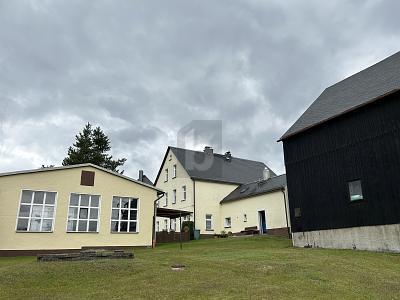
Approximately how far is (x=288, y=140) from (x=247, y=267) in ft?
40.2

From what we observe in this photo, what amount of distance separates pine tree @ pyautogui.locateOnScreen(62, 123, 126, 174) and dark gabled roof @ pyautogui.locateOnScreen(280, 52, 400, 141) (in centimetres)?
3498

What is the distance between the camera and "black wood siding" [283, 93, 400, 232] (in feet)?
52.2

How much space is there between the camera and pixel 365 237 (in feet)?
54.2

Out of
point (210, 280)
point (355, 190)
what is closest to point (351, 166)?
point (355, 190)

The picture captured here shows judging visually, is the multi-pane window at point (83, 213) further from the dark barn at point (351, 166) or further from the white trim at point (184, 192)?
the white trim at point (184, 192)

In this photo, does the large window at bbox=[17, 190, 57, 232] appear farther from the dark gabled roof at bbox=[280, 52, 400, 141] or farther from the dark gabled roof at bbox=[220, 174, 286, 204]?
the dark gabled roof at bbox=[220, 174, 286, 204]

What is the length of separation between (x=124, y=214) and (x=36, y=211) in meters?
5.23

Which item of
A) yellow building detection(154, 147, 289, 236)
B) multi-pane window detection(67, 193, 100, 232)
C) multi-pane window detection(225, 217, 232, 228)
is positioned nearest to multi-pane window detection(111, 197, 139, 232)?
multi-pane window detection(67, 193, 100, 232)

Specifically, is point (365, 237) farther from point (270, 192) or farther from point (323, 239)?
point (270, 192)

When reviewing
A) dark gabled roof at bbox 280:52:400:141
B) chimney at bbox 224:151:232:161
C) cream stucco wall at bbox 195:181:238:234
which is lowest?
cream stucco wall at bbox 195:181:238:234

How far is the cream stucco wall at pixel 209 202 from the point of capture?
35062mm

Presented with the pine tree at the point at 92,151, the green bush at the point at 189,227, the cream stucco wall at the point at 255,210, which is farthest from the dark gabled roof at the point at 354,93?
the pine tree at the point at 92,151

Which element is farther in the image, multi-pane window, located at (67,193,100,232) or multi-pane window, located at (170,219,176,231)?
multi-pane window, located at (170,219,176,231)

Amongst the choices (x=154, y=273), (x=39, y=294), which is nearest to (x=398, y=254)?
(x=154, y=273)
